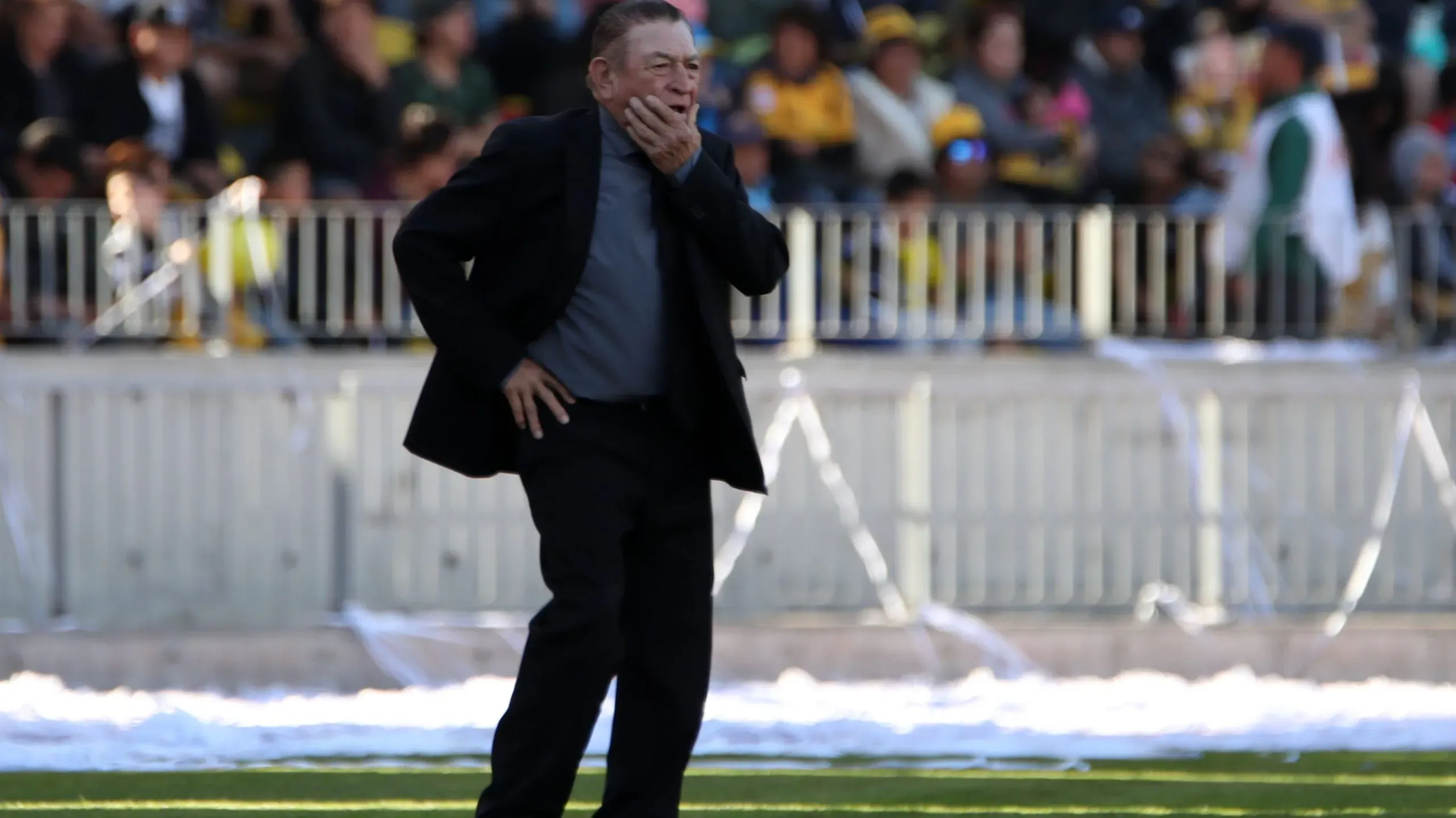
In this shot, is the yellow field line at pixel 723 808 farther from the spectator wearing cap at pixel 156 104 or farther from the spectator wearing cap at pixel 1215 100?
the spectator wearing cap at pixel 1215 100

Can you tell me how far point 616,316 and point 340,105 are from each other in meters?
7.18

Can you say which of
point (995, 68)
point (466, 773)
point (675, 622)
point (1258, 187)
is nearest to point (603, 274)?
point (675, 622)

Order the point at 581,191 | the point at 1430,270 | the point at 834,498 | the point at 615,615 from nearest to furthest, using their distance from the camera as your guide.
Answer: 1. the point at 615,615
2. the point at 581,191
3. the point at 834,498
4. the point at 1430,270

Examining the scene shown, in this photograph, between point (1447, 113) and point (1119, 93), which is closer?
point (1447, 113)

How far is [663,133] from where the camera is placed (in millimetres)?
4941

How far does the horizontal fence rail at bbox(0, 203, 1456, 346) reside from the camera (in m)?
9.91

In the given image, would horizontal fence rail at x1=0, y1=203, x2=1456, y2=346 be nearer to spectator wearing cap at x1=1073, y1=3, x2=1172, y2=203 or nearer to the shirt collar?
spectator wearing cap at x1=1073, y1=3, x2=1172, y2=203

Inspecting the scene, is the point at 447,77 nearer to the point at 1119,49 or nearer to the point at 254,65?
the point at 254,65

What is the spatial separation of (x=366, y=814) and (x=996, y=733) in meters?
2.55

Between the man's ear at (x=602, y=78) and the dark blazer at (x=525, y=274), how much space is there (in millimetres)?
82

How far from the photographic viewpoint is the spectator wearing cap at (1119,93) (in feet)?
Answer: 43.9

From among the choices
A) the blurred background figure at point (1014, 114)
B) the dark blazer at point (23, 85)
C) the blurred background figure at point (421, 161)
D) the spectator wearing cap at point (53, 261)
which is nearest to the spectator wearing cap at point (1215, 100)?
the blurred background figure at point (1014, 114)

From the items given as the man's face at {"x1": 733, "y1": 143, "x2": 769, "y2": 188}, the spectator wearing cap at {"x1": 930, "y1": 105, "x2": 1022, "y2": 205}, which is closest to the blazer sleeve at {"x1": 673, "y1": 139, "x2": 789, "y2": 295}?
the spectator wearing cap at {"x1": 930, "y1": 105, "x2": 1022, "y2": 205}

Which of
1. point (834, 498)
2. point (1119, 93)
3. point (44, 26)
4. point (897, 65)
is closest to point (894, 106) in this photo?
point (897, 65)
